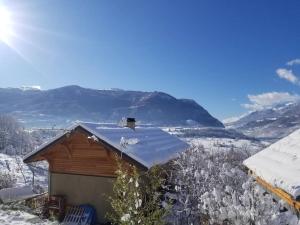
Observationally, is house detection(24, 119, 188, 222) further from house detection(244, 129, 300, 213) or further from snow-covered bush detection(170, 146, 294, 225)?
house detection(244, 129, 300, 213)

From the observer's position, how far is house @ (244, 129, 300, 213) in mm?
6117

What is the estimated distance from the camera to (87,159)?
54.1ft

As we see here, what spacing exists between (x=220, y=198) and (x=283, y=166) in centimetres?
143

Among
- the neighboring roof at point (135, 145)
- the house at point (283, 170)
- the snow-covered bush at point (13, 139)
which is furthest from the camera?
the snow-covered bush at point (13, 139)

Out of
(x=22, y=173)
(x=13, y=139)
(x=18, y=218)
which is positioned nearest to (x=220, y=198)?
(x=18, y=218)

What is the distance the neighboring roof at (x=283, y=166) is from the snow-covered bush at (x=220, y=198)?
1.18ft

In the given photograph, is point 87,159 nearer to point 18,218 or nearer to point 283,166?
point 18,218

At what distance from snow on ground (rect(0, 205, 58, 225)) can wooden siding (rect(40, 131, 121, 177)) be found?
2.25m

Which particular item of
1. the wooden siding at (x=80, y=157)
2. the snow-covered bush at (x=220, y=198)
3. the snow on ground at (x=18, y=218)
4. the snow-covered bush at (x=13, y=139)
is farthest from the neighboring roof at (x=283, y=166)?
the snow-covered bush at (x=13, y=139)

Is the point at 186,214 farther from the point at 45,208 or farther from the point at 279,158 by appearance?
the point at 45,208

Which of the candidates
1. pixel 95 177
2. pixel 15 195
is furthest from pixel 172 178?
pixel 15 195

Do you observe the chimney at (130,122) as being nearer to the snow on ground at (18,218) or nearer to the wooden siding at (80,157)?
the wooden siding at (80,157)

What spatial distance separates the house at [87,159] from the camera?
1557 cm

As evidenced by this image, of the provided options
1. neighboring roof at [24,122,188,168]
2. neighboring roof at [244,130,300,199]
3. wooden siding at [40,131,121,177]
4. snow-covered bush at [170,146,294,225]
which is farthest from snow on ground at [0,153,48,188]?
neighboring roof at [244,130,300,199]
